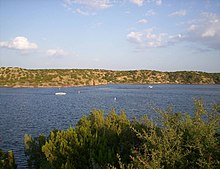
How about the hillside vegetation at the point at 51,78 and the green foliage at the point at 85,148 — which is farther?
the hillside vegetation at the point at 51,78

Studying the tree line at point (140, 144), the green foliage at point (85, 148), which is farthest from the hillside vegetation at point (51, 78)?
the green foliage at point (85, 148)

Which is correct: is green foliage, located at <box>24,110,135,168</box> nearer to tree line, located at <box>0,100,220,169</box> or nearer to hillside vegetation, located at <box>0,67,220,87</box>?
tree line, located at <box>0,100,220,169</box>

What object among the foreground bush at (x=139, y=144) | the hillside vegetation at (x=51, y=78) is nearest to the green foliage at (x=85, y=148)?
the foreground bush at (x=139, y=144)

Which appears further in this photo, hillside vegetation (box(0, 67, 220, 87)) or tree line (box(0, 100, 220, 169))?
hillside vegetation (box(0, 67, 220, 87))

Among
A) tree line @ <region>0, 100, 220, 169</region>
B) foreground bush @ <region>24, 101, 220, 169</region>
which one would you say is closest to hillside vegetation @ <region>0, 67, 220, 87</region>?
foreground bush @ <region>24, 101, 220, 169</region>

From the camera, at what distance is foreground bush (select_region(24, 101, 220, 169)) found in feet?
29.7

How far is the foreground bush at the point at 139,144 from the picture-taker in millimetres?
9047

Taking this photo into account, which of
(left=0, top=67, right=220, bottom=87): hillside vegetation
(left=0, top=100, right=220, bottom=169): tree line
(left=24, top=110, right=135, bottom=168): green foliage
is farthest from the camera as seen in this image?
(left=0, top=67, right=220, bottom=87): hillside vegetation

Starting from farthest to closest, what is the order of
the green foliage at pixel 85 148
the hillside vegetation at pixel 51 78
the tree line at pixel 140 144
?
1. the hillside vegetation at pixel 51 78
2. the green foliage at pixel 85 148
3. the tree line at pixel 140 144

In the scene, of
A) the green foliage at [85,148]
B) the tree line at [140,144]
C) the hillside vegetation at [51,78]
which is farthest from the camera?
the hillside vegetation at [51,78]

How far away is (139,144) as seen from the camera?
→ 16109 millimetres

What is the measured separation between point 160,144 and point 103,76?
189 metres

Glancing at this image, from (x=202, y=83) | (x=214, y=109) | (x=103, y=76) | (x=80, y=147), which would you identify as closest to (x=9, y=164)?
(x=80, y=147)

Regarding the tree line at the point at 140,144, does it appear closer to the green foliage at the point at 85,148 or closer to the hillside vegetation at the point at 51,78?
the green foliage at the point at 85,148
